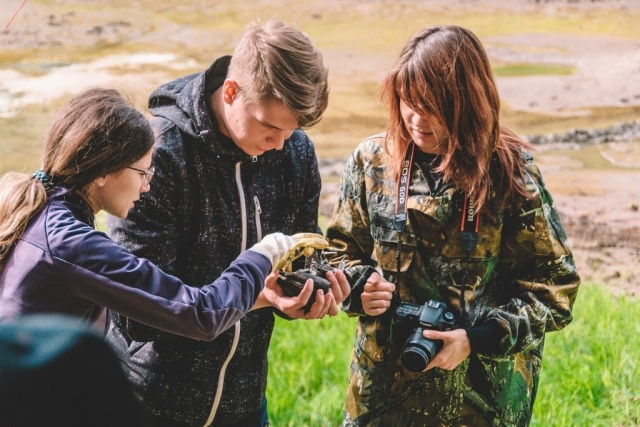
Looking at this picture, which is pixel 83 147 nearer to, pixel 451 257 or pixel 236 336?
pixel 236 336

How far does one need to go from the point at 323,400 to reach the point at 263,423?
1329 mm

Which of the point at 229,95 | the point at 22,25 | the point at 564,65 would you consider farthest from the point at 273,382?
the point at 22,25

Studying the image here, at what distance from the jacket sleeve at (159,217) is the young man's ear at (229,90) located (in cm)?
18

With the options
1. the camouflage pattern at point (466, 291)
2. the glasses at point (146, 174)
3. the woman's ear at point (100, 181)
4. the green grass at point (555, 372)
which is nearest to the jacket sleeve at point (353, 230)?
the camouflage pattern at point (466, 291)

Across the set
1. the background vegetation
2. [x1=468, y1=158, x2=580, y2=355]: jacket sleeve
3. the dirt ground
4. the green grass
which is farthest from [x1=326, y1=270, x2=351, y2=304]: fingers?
the dirt ground

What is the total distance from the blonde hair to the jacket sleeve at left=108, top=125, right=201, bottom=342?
258mm

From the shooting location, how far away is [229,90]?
7.66ft

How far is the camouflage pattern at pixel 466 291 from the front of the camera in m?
2.45

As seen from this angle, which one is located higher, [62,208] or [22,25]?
[62,208]

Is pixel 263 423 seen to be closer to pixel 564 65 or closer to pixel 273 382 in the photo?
pixel 273 382

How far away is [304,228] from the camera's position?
258 centimetres

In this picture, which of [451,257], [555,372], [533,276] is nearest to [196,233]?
[451,257]

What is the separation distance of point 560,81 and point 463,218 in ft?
28.9

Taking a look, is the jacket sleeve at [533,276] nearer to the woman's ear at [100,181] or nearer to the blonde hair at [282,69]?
the blonde hair at [282,69]
